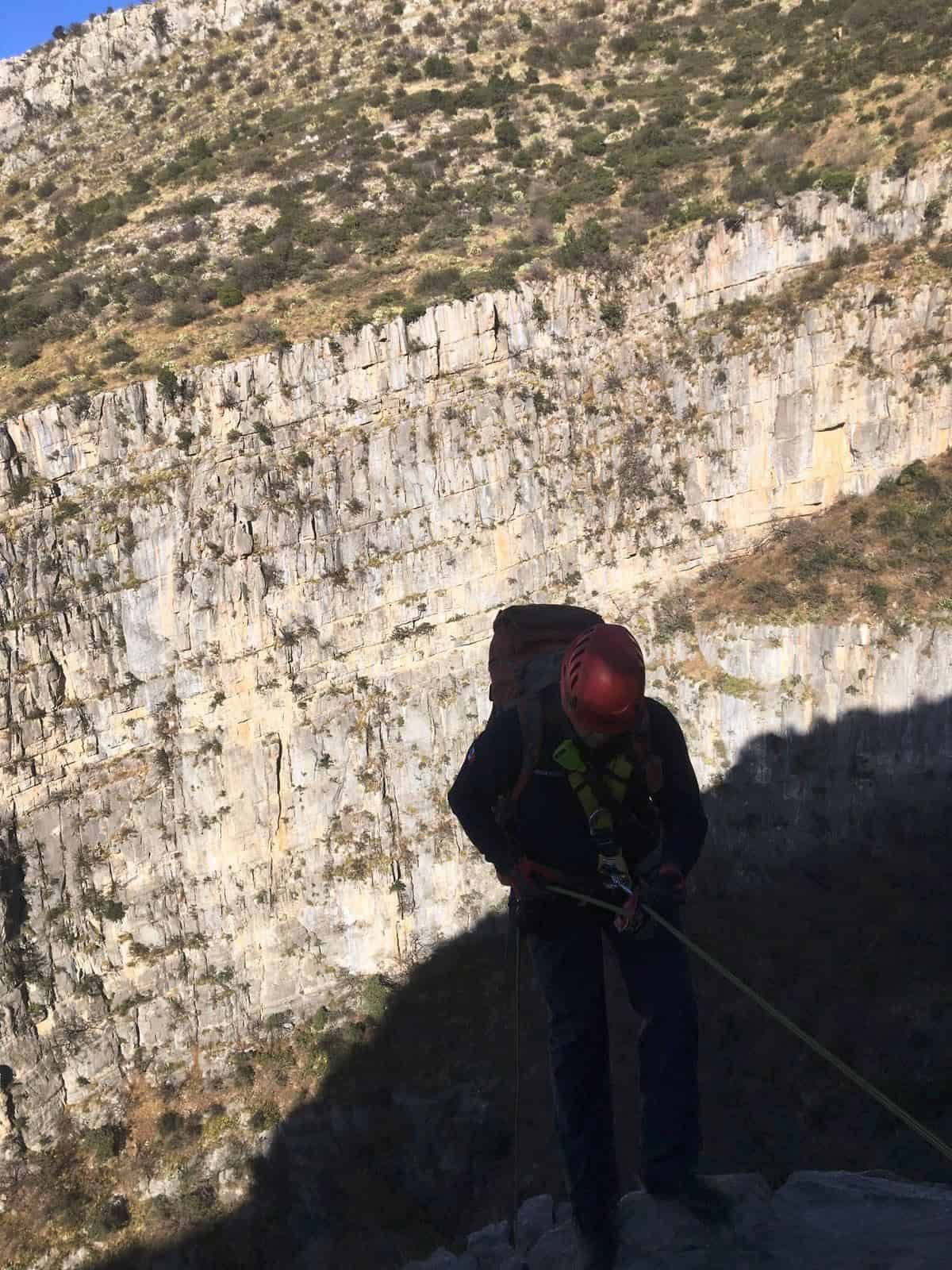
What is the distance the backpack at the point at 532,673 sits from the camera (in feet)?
16.1

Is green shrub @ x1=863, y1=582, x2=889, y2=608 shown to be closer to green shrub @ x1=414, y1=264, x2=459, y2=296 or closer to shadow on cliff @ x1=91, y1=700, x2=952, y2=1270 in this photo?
shadow on cliff @ x1=91, y1=700, x2=952, y2=1270

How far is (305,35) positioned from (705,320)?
30295 mm

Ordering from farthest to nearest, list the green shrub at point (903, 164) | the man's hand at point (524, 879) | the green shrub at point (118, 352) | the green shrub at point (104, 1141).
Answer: the green shrub at point (903, 164) → the green shrub at point (118, 352) → the green shrub at point (104, 1141) → the man's hand at point (524, 879)

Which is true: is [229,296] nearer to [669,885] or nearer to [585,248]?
[585,248]

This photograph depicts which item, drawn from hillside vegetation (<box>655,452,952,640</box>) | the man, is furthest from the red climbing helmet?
hillside vegetation (<box>655,452,952,640</box>)

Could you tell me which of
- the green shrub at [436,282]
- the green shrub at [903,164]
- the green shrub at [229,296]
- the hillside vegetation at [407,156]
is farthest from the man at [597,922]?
the green shrub at [903,164]

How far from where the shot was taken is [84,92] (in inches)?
1574

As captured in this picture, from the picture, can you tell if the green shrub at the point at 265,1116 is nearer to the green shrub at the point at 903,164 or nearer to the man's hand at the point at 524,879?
the man's hand at the point at 524,879

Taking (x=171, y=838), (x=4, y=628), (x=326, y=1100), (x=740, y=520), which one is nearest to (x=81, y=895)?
(x=171, y=838)

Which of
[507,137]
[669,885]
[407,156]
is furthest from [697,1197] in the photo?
[507,137]

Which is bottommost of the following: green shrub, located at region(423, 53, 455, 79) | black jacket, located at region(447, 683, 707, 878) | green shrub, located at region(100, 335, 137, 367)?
black jacket, located at region(447, 683, 707, 878)

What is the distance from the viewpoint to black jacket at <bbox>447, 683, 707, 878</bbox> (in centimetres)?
501

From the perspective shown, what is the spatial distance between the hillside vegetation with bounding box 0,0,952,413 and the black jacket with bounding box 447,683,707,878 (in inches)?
732

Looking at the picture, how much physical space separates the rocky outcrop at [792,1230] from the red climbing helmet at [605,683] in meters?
3.49
